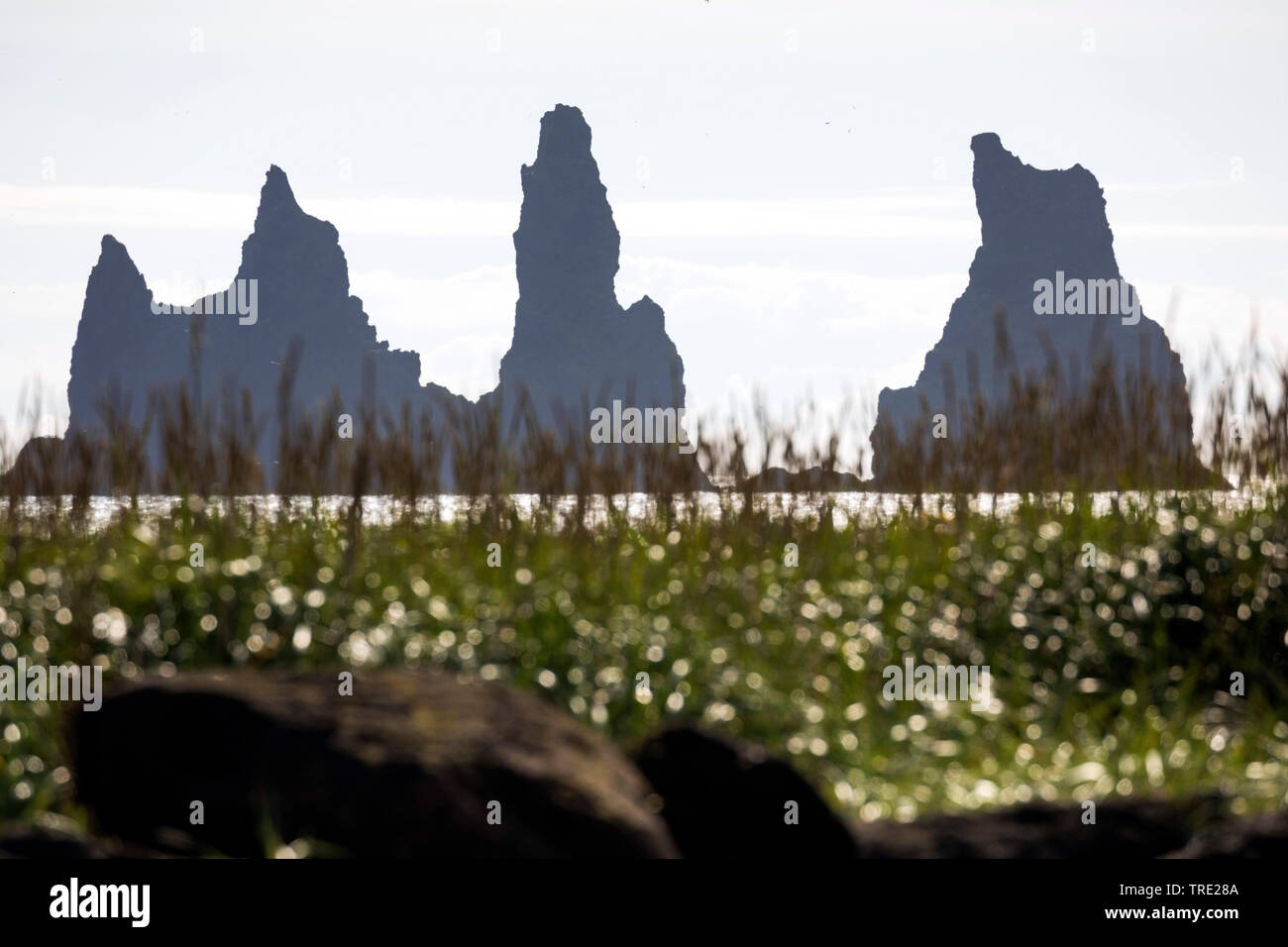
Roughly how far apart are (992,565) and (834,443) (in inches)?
69.2

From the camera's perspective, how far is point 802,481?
315 inches

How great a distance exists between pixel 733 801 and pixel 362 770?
1146 mm

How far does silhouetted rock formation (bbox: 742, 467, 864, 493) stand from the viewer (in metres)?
7.94

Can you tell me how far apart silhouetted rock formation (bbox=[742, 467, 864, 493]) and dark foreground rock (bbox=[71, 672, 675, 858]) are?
4.49 m

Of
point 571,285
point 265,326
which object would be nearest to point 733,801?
point 571,285

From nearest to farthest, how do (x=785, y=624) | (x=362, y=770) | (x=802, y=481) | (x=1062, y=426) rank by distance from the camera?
(x=362, y=770) → (x=785, y=624) → (x=1062, y=426) → (x=802, y=481)

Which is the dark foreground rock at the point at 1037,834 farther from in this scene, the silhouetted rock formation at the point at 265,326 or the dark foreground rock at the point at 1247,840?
the silhouetted rock formation at the point at 265,326

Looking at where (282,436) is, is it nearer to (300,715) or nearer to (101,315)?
(300,715)

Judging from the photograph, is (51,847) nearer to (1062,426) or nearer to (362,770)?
(362,770)

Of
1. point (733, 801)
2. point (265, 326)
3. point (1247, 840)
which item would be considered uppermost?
point (265, 326)

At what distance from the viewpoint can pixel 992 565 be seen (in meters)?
6.60
